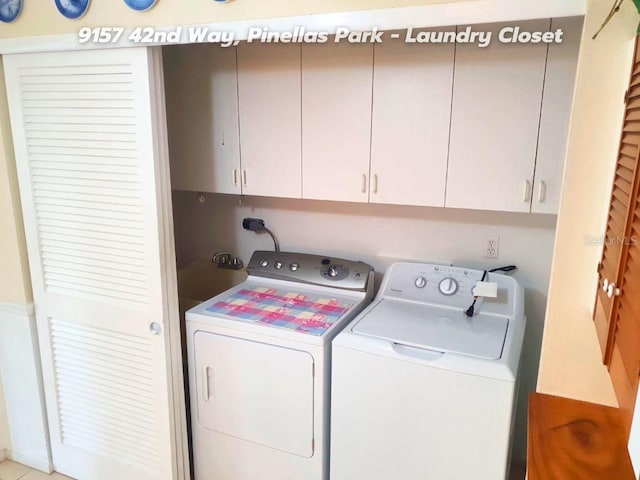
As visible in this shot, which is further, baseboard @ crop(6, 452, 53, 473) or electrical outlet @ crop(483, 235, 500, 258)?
baseboard @ crop(6, 452, 53, 473)

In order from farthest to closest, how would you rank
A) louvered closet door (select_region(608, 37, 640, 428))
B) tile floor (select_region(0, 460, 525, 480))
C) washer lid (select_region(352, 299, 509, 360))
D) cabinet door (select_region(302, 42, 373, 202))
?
tile floor (select_region(0, 460, 525, 480))
cabinet door (select_region(302, 42, 373, 202))
washer lid (select_region(352, 299, 509, 360))
louvered closet door (select_region(608, 37, 640, 428))

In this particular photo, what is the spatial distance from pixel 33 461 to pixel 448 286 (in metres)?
2.31

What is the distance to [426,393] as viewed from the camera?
1649 mm

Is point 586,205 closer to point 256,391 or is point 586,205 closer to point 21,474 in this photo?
point 256,391

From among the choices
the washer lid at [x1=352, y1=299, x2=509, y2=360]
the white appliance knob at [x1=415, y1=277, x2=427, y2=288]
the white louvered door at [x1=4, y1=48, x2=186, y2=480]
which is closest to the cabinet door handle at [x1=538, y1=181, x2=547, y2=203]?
the washer lid at [x1=352, y1=299, x2=509, y2=360]

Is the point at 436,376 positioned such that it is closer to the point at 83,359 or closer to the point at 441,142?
the point at 441,142

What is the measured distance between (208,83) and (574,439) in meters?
2.07

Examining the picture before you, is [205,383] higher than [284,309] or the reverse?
the reverse

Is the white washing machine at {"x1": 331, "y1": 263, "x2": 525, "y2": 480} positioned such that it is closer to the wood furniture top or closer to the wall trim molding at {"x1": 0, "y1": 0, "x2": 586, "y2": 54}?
the wood furniture top

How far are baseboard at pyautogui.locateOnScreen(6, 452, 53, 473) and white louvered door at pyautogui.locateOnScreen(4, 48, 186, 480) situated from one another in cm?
20

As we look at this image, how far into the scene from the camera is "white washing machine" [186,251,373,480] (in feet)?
6.18

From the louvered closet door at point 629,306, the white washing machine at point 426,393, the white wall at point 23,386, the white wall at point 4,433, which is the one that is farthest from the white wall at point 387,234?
the white wall at point 4,433

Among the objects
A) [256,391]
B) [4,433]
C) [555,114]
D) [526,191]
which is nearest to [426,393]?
[256,391]

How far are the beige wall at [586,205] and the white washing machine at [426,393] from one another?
244mm
